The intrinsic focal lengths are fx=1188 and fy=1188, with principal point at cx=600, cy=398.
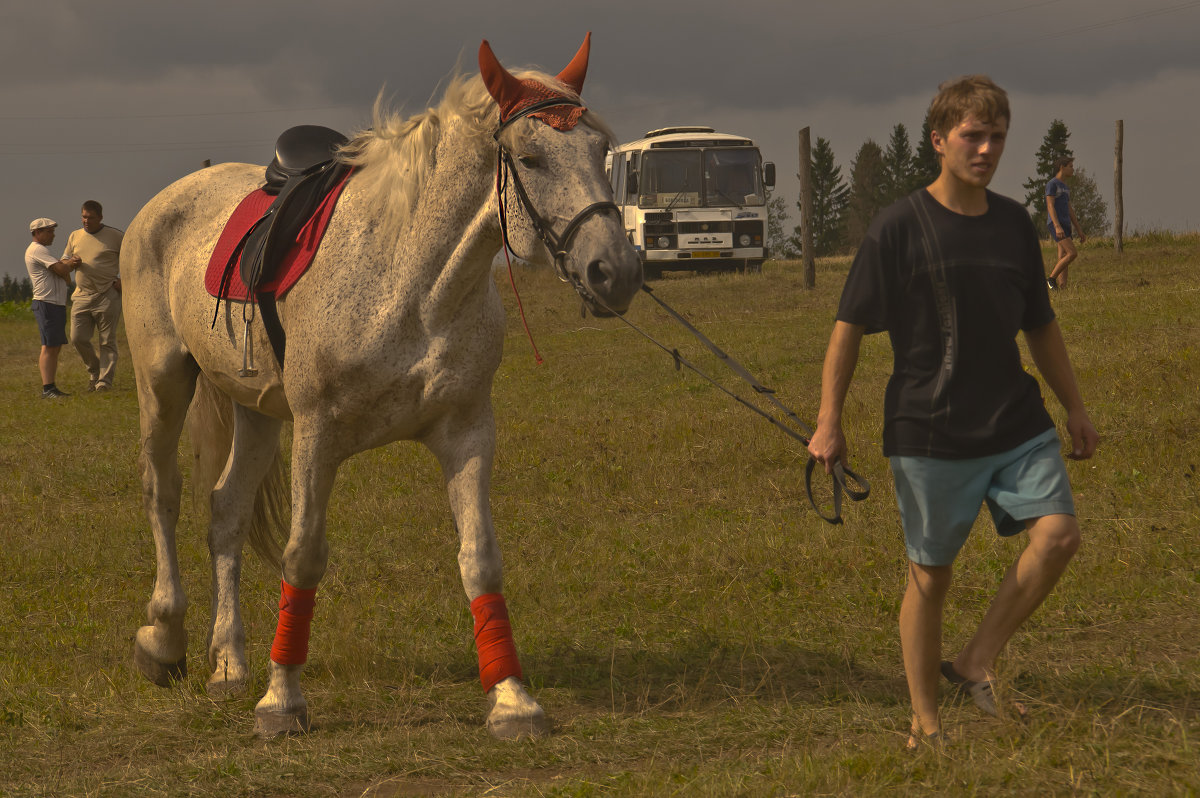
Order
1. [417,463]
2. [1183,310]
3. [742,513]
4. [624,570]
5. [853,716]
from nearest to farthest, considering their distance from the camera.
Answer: [853,716] → [624,570] → [742,513] → [417,463] → [1183,310]

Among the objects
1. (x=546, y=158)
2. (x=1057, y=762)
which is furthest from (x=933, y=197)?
(x=1057, y=762)

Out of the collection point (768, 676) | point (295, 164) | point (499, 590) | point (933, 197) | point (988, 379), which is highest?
point (295, 164)

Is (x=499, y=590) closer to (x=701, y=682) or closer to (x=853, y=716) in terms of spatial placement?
(x=701, y=682)

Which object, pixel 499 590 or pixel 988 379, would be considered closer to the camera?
pixel 988 379

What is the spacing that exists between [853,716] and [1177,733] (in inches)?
42.6

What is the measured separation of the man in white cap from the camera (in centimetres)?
1552

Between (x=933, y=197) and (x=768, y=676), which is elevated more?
(x=933, y=197)

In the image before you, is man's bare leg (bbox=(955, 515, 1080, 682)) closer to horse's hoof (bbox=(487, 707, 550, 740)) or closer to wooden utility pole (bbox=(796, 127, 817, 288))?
horse's hoof (bbox=(487, 707, 550, 740))

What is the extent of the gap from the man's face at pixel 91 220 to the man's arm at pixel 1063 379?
14069 millimetres

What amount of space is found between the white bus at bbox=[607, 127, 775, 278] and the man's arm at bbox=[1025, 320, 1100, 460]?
76.1 feet

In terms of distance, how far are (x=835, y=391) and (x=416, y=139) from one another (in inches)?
75.1

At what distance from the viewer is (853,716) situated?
168 inches

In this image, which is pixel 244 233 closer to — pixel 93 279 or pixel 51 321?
pixel 93 279

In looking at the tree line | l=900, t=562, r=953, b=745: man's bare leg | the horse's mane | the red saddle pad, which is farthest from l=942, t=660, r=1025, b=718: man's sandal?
the tree line
